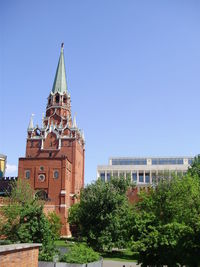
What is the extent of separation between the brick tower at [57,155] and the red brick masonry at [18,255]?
47626mm

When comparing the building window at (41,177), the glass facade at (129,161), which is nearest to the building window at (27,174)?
the building window at (41,177)

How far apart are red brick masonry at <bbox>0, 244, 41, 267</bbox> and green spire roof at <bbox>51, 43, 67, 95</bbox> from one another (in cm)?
6474

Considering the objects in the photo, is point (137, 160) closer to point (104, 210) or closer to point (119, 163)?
point (119, 163)

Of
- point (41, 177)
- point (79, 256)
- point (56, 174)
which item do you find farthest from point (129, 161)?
point (79, 256)

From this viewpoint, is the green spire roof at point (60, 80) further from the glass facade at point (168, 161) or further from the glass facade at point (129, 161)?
the glass facade at point (168, 161)

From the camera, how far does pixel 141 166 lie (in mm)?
106250

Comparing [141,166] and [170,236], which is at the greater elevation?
[141,166]

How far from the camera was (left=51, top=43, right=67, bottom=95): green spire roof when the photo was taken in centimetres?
7338

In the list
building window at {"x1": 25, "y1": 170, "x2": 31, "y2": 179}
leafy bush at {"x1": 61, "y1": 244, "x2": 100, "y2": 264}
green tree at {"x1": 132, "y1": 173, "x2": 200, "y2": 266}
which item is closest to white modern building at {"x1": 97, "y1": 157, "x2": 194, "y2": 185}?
building window at {"x1": 25, "y1": 170, "x2": 31, "y2": 179}

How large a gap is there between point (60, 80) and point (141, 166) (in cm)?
4516

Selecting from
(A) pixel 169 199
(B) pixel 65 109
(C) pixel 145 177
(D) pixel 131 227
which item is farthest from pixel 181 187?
(C) pixel 145 177

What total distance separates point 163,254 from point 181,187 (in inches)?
446

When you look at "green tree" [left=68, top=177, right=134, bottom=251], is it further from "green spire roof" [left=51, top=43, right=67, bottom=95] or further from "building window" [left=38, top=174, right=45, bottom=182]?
"green spire roof" [left=51, top=43, right=67, bottom=95]

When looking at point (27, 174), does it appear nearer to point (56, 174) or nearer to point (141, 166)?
point (56, 174)
